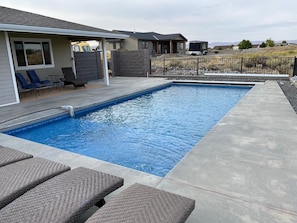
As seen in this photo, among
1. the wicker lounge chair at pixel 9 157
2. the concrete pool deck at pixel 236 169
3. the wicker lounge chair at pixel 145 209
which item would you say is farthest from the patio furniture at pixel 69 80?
the wicker lounge chair at pixel 145 209

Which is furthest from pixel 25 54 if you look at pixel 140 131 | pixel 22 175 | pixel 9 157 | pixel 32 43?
pixel 22 175

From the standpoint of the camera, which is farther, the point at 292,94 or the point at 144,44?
the point at 144,44

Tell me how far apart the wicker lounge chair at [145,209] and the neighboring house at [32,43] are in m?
6.51

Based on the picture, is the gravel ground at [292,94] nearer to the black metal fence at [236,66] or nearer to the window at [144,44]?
the black metal fence at [236,66]

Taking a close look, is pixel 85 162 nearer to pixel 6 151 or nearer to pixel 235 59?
pixel 6 151

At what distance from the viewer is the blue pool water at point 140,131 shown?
428 centimetres

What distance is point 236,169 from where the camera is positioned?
2.91 meters

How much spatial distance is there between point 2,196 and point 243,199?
7.28ft

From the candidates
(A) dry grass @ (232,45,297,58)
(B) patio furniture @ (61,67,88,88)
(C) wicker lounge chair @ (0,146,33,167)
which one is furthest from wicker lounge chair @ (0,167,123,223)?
(A) dry grass @ (232,45,297,58)

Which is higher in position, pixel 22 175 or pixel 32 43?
pixel 32 43

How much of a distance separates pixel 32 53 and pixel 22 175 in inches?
358

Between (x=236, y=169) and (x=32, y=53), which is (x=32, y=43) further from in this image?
(x=236, y=169)

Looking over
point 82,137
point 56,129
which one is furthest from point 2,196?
point 56,129

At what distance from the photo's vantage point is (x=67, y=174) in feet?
7.43
